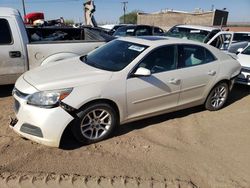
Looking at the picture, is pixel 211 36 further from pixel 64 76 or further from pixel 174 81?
pixel 64 76

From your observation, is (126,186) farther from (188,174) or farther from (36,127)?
(36,127)

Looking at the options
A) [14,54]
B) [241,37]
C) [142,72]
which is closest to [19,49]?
[14,54]

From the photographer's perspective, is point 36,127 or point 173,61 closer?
point 36,127

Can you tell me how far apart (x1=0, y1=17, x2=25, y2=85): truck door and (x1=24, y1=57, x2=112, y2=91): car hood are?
1.37 m

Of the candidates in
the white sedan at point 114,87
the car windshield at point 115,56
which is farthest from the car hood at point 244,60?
the car windshield at point 115,56

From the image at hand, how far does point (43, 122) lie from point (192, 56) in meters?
2.95

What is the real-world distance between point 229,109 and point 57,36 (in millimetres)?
4711

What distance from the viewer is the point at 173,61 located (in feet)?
16.3

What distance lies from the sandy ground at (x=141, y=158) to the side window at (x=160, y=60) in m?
1.04

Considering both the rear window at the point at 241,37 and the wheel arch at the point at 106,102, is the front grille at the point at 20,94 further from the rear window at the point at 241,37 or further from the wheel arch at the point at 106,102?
the rear window at the point at 241,37

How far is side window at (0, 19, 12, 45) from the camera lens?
5.72 metres

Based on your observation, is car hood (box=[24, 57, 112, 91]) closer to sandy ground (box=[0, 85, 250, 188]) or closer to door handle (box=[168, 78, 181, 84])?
sandy ground (box=[0, 85, 250, 188])

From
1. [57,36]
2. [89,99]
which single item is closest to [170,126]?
[89,99]

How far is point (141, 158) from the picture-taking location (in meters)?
4.04
